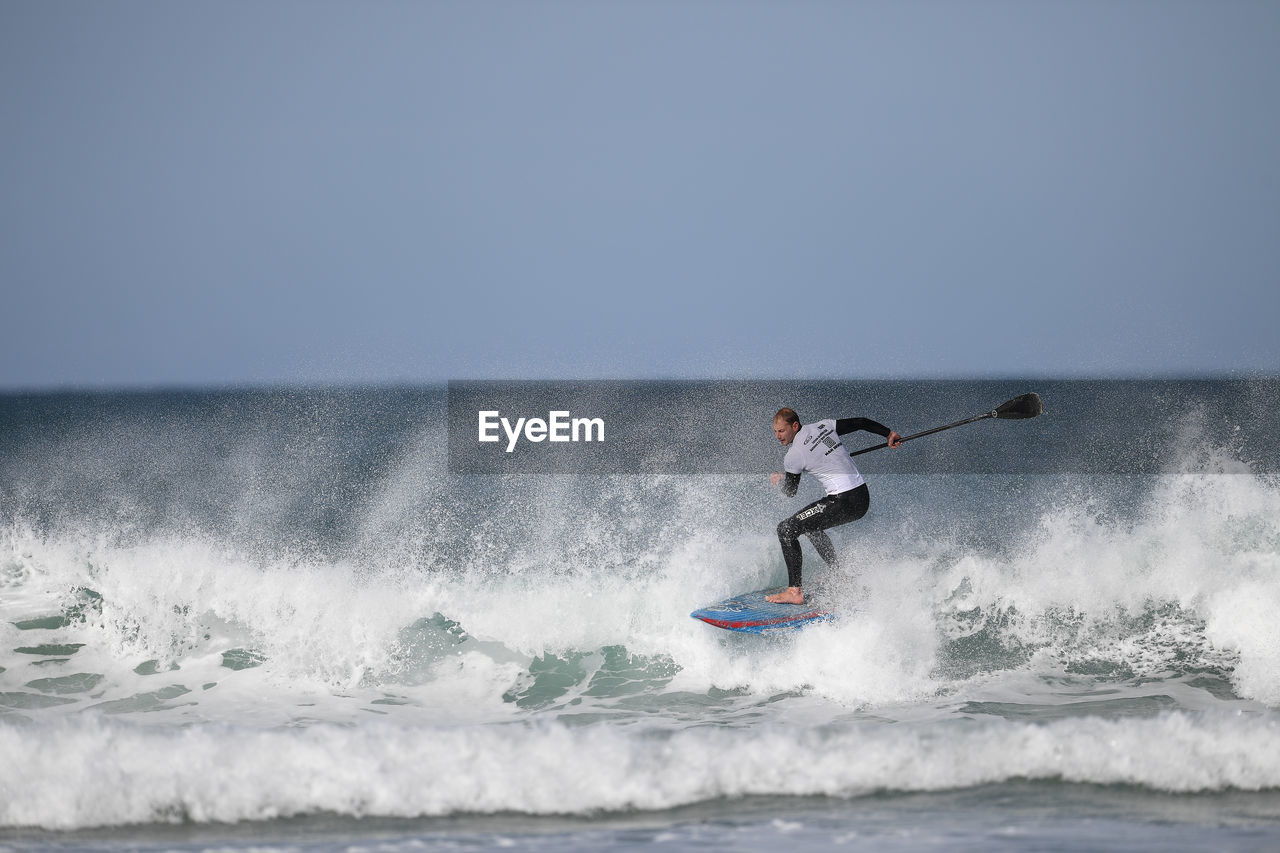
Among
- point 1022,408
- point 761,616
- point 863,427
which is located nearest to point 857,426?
point 863,427

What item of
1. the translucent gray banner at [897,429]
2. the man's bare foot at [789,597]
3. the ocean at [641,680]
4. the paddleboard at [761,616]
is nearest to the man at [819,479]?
the man's bare foot at [789,597]

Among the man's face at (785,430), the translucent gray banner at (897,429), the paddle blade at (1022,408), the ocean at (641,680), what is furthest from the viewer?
the translucent gray banner at (897,429)

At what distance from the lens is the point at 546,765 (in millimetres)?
6805

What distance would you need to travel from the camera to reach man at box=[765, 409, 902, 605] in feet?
29.2

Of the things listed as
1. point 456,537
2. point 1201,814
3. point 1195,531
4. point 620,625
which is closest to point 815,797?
point 1201,814

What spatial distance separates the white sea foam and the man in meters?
2.07

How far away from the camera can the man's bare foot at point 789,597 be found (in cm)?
902

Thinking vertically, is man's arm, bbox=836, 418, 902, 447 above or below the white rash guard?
above

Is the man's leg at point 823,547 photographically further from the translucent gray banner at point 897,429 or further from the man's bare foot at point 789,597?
the translucent gray banner at point 897,429

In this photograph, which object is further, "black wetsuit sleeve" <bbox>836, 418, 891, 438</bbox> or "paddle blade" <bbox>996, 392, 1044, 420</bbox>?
"paddle blade" <bbox>996, 392, 1044, 420</bbox>

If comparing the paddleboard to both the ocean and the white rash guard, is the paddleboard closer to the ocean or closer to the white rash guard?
the ocean

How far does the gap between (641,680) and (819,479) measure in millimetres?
2426

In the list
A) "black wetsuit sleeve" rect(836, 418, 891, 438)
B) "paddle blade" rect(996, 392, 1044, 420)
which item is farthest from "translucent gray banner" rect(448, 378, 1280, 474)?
"black wetsuit sleeve" rect(836, 418, 891, 438)

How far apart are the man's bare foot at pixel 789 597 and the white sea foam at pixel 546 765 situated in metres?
1.91
